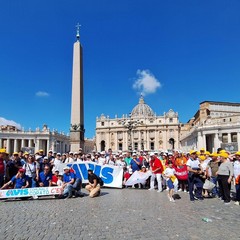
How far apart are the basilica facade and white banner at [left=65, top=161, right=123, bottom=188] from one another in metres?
77.5

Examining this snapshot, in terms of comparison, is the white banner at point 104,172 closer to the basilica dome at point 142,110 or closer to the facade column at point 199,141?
the facade column at point 199,141

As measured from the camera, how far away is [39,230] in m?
4.91

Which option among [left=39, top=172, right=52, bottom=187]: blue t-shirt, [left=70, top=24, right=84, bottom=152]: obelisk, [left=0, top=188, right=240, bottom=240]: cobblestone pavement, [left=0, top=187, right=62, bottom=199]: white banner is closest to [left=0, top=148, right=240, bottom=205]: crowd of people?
[left=39, top=172, right=52, bottom=187]: blue t-shirt

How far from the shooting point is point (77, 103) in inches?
691

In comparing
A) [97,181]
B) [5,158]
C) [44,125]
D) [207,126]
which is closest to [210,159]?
[97,181]

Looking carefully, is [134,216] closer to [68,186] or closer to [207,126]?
[68,186]

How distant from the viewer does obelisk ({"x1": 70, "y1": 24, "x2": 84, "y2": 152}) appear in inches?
687

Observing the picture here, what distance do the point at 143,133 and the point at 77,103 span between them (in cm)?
7742

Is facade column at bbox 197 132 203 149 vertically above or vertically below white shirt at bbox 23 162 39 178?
above

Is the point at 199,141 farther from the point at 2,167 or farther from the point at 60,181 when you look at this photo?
the point at 2,167

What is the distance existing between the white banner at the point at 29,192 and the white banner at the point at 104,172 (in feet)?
8.95

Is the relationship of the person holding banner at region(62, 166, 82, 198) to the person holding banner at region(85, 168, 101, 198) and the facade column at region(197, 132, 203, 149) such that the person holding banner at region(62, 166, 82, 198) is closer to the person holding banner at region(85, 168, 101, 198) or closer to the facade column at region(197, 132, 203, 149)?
the person holding banner at region(85, 168, 101, 198)

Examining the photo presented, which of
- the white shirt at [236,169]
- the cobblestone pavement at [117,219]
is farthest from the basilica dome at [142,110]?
the cobblestone pavement at [117,219]

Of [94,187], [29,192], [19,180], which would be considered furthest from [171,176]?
[19,180]
